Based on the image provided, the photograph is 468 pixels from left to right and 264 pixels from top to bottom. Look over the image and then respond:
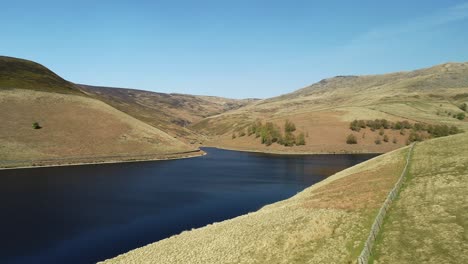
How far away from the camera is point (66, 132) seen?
137 m

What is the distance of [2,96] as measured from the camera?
5714 inches

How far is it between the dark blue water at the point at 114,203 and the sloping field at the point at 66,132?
14753 millimetres

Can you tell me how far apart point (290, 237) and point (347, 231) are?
536 cm

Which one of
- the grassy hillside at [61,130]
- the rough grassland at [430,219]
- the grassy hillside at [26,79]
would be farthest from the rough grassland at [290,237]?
the grassy hillside at [26,79]

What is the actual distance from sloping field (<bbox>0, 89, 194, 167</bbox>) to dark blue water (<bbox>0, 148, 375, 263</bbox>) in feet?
48.4

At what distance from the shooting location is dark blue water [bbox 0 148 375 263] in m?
45.1

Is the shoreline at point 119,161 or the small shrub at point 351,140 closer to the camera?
the shoreline at point 119,161

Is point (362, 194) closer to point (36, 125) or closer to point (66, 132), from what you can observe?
point (66, 132)

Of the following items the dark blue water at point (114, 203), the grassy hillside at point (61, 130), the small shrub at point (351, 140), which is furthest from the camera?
the small shrub at point (351, 140)

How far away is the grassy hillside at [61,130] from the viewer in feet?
390

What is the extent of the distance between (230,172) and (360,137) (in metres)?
106

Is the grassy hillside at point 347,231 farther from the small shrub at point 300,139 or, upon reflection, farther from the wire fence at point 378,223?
the small shrub at point 300,139

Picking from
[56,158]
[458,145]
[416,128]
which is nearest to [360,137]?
[416,128]

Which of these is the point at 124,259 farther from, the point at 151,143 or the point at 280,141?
the point at 280,141
